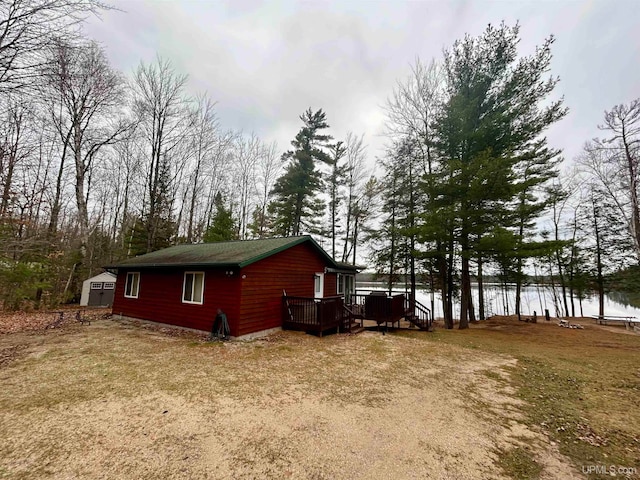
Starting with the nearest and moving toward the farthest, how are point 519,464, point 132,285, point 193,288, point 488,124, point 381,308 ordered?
point 519,464 < point 193,288 < point 381,308 < point 488,124 < point 132,285

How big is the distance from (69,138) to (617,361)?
2442cm

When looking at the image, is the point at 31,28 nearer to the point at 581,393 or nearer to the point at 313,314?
the point at 313,314

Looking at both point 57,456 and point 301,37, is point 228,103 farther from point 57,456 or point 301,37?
point 57,456

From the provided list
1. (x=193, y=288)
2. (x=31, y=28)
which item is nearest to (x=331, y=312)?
(x=193, y=288)

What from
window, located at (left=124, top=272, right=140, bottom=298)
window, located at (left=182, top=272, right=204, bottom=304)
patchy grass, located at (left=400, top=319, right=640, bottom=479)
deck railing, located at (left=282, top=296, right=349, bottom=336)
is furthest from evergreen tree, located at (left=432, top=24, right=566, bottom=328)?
window, located at (left=124, top=272, right=140, bottom=298)

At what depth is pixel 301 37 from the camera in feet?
36.7

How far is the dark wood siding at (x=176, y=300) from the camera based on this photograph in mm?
8277

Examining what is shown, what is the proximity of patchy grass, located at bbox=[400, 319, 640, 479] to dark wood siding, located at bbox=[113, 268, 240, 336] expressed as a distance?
283 inches

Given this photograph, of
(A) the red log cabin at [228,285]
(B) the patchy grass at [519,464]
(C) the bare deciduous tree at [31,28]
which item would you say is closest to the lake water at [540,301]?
(A) the red log cabin at [228,285]

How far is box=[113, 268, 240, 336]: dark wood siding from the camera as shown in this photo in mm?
8277

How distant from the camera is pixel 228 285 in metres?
8.36

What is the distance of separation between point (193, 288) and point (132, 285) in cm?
444

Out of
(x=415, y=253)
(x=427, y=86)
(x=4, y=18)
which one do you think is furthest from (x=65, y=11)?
(x=427, y=86)

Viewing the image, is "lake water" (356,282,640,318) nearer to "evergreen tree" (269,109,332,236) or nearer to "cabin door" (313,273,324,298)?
"cabin door" (313,273,324,298)
